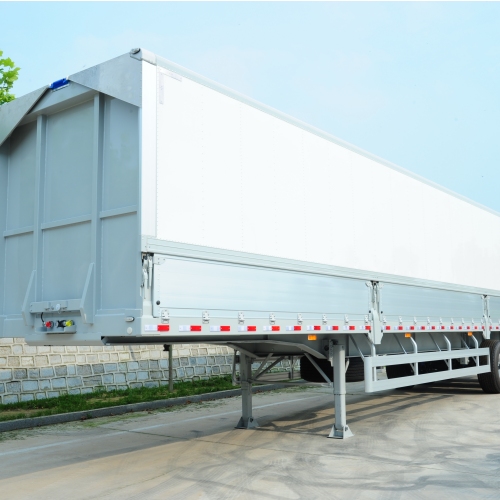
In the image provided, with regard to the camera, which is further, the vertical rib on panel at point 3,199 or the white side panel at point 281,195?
the vertical rib on panel at point 3,199

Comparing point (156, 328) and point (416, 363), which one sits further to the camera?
point (416, 363)

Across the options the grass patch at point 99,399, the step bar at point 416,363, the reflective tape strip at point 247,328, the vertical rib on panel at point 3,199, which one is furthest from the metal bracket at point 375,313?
the grass patch at point 99,399

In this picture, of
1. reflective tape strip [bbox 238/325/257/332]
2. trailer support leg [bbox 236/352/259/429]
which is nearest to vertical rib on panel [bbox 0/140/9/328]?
reflective tape strip [bbox 238/325/257/332]

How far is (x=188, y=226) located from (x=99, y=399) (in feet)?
24.7

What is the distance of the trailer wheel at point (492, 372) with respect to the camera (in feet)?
A: 41.0

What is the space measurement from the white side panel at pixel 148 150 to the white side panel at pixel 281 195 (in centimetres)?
8

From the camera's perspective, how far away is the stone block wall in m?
11.8

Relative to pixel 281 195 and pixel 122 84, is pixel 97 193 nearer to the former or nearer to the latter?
pixel 122 84

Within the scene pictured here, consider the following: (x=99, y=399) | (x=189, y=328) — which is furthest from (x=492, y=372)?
(x=189, y=328)

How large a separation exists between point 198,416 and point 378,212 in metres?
4.64

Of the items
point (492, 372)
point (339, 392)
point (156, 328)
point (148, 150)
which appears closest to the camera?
point (156, 328)

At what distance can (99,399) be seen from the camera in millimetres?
12406

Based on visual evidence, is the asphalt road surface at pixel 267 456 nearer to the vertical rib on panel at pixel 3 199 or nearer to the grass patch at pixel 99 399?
the grass patch at pixel 99 399

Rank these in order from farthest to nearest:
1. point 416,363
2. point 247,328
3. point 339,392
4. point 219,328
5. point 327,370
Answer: point 416,363 < point 327,370 < point 339,392 < point 247,328 < point 219,328
